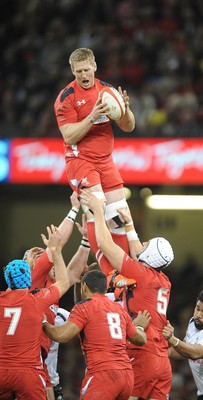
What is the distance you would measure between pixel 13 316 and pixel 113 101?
2137 mm

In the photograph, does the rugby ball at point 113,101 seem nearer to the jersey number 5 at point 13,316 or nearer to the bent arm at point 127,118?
the bent arm at point 127,118

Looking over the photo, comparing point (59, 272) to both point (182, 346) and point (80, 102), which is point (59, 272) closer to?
point (182, 346)

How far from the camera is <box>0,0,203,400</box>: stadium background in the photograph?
16.4m

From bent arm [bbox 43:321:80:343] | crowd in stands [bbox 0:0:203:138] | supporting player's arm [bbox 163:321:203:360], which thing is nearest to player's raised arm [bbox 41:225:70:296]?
bent arm [bbox 43:321:80:343]

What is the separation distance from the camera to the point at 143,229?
18.2 metres

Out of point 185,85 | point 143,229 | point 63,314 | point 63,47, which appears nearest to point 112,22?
point 63,47

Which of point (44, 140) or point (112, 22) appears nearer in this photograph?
point (44, 140)

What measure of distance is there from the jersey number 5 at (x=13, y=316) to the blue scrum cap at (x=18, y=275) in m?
0.19

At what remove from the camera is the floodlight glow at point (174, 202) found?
1742 cm

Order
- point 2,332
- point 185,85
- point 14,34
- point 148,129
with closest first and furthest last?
point 2,332, point 148,129, point 185,85, point 14,34

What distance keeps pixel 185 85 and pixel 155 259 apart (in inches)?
329

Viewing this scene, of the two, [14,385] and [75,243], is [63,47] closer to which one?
[75,243]

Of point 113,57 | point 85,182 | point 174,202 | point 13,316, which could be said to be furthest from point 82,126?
point 174,202

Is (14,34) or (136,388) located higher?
(14,34)
